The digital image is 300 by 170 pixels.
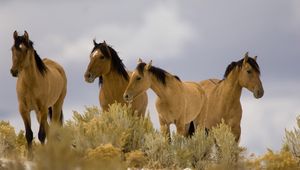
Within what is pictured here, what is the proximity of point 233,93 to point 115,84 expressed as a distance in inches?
101

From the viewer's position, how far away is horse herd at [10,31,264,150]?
12.6m

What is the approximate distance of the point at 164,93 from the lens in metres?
13.0

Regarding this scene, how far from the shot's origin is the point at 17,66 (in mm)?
12141

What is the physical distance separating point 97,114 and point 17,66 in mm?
2143

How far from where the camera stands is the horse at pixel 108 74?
13.6 m

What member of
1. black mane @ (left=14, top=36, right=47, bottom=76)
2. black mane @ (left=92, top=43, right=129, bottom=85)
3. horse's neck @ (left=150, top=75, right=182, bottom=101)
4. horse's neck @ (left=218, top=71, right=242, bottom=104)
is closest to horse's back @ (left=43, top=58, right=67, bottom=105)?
black mane @ (left=14, top=36, right=47, bottom=76)

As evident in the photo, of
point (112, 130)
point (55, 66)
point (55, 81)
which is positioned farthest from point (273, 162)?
point (55, 66)

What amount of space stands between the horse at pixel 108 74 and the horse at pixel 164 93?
823mm

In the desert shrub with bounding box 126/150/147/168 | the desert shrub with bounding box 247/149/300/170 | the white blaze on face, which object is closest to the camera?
the desert shrub with bounding box 247/149/300/170

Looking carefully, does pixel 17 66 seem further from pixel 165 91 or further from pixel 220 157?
pixel 220 157

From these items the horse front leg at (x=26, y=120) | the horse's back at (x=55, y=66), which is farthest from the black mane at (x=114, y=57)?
the horse front leg at (x=26, y=120)

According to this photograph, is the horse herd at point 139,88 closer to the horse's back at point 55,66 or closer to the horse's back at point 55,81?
the horse's back at point 55,81

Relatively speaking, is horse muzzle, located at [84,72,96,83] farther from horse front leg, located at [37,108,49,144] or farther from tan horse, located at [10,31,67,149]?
horse front leg, located at [37,108,49,144]

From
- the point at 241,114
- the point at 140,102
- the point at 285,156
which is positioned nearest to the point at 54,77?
the point at 140,102
